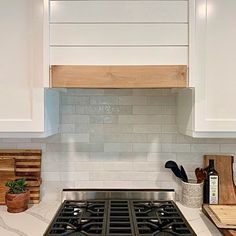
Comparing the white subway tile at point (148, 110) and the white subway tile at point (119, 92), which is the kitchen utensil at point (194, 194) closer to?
the white subway tile at point (148, 110)

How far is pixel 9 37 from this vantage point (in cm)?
141

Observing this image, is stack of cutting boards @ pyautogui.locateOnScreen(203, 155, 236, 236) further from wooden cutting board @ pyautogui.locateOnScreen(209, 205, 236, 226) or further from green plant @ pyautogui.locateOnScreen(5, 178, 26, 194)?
green plant @ pyautogui.locateOnScreen(5, 178, 26, 194)

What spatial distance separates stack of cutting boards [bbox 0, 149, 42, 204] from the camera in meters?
1.74

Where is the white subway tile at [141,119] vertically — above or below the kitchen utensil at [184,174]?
above

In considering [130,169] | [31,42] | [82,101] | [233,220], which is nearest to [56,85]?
[31,42]

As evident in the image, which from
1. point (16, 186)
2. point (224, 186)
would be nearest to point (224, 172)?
point (224, 186)

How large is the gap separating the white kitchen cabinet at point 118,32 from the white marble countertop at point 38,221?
769 millimetres

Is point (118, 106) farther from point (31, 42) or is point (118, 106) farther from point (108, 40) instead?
point (31, 42)

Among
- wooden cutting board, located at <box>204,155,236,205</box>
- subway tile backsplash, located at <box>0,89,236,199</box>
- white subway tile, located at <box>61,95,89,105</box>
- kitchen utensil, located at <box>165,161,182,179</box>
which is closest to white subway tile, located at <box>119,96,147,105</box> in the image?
subway tile backsplash, located at <box>0,89,236,199</box>

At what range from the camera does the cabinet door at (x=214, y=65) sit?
1392 mm

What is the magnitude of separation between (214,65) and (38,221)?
113 centimetres

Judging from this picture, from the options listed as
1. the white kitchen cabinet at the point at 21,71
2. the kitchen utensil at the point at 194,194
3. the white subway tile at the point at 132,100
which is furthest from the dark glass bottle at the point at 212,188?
the white kitchen cabinet at the point at 21,71

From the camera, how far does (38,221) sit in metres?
1.47

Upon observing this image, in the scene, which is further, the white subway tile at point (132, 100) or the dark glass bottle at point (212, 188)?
the white subway tile at point (132, 100)
